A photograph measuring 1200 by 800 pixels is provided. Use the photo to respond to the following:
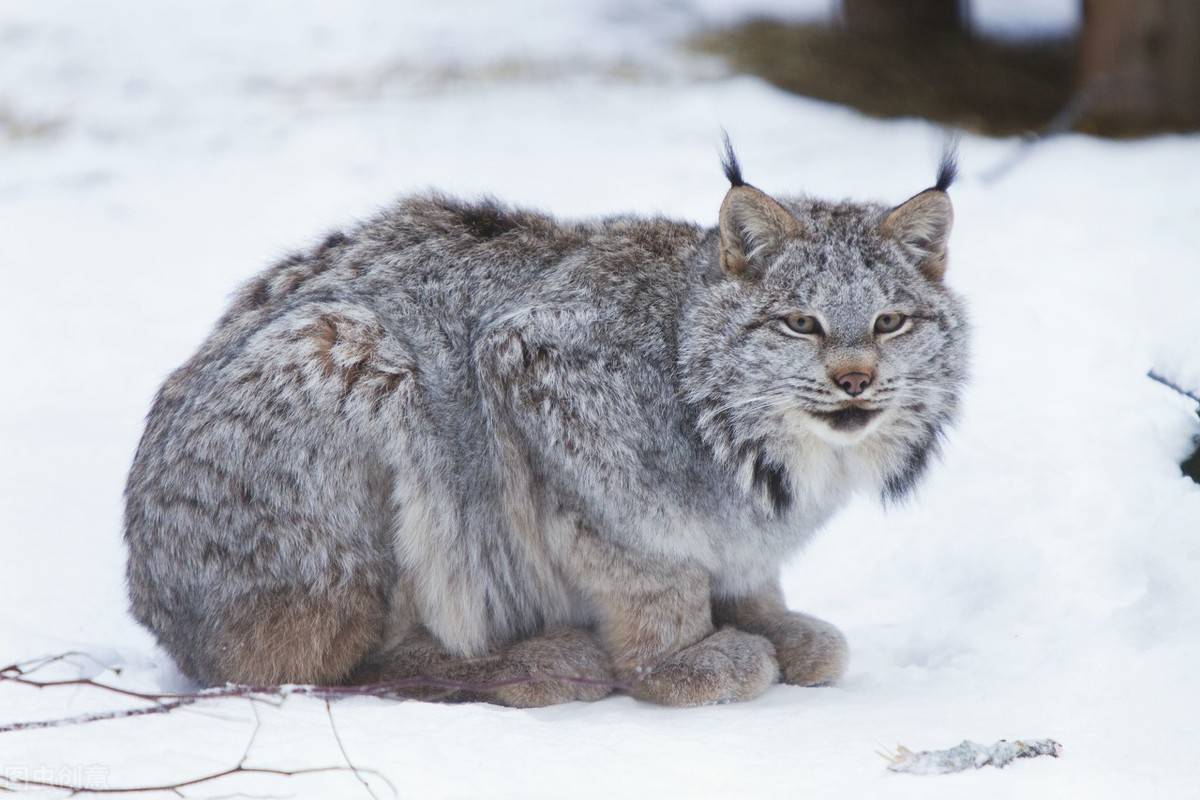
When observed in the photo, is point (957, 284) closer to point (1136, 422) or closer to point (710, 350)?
point (1136, 422)

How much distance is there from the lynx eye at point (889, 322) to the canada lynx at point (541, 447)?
2cm

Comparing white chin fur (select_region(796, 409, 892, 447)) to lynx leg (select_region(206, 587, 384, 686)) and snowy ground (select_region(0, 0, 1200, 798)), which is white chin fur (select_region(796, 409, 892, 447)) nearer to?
snowy ground (select_region(0, 0, 1200, 798))

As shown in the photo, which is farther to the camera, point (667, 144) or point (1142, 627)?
point (667, 144)

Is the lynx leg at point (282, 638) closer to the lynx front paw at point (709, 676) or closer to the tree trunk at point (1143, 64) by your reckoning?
the lynx front paw at point (709, 676)

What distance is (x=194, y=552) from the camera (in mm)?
4453

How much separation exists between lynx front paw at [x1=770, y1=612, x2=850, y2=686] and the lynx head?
486 mm

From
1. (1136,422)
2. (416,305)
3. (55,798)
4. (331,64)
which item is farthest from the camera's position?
(331,64)

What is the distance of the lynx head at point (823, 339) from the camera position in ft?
14.5

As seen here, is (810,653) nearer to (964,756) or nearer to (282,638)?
(964,756)

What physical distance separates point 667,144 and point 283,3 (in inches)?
156

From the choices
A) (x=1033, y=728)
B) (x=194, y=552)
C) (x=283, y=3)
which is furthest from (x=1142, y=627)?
(x=283, y=3)

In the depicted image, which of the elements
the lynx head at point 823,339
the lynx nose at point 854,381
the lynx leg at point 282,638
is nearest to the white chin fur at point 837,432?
the lynx head at point 823,339

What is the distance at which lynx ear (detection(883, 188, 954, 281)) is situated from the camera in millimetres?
4691

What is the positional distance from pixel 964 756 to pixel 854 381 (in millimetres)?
1151
